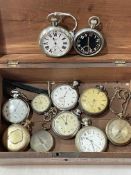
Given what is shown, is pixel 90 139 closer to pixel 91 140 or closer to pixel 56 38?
pixel 91 140

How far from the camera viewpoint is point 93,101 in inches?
77.8

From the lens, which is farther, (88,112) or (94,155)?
(88,112)

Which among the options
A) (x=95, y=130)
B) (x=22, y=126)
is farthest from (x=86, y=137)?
(x=22, y=126)

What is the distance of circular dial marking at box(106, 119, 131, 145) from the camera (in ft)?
6.15

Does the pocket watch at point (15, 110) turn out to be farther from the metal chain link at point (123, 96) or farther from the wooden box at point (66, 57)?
the metal chain link at point (123, 96)

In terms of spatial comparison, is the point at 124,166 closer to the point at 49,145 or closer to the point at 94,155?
the point at 94,155

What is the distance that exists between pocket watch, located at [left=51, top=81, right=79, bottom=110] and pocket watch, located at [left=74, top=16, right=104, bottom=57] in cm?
21

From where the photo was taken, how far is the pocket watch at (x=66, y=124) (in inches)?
75.0

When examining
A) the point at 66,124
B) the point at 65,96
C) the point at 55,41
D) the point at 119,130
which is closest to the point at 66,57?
the point at 55,41

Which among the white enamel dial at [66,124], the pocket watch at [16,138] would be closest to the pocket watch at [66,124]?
the white enamel dial at [66,124]

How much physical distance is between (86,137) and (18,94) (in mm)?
418

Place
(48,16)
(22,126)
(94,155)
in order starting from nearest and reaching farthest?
(94,155), (48,16), (22,126)

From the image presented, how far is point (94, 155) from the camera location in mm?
1599

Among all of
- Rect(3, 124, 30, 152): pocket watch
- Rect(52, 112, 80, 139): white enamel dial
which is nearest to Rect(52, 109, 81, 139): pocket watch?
Rect(52, 112, 80, 139): white enamel dial
